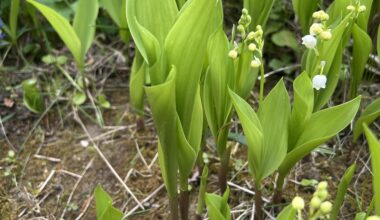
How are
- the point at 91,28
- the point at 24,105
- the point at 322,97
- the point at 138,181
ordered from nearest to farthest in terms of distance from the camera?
the point at 322,97 < the point at 138,181 < the point at 91,28 < the point at 24,105

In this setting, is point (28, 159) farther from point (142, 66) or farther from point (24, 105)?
point (142, 66)

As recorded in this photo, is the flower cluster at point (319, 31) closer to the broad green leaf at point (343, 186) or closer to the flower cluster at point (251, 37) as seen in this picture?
the flower cluster at point (251, 37)

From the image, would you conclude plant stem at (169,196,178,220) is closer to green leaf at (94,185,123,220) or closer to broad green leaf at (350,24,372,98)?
green leaf at (94,185,123,220)

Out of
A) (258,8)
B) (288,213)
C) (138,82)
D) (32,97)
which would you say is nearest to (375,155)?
(288,213)

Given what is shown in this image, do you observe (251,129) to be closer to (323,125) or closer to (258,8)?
(323,125)

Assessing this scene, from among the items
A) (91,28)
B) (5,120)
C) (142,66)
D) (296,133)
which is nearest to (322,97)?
(296,133)

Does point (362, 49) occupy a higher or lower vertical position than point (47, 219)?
higher
